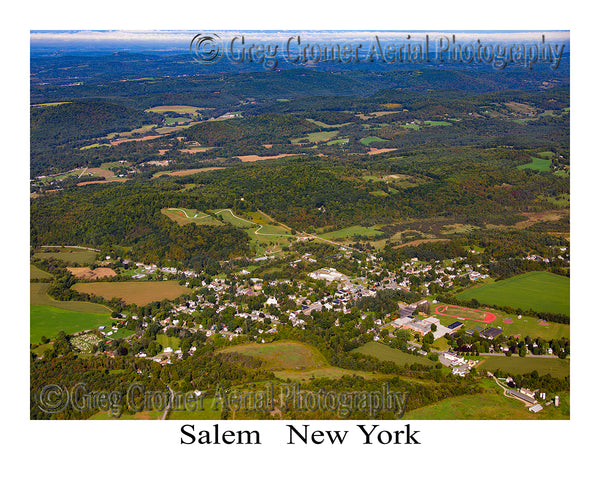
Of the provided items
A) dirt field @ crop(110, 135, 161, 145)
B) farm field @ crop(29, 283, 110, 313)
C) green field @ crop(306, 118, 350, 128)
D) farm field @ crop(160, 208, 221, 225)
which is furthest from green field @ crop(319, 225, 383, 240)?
green field @ crop(306, 118, 350, 128)

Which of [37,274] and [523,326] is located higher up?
[37,274]

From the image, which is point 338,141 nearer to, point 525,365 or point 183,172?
point 183,172

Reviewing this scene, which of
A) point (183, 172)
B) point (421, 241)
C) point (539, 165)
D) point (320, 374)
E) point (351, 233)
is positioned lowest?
point (320, 374)

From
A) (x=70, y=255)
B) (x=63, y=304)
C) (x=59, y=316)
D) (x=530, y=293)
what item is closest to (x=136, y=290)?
(x=63, y=304)

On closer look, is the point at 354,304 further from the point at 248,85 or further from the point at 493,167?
the point at 248,85

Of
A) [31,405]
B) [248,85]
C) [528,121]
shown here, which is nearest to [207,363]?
[31,405]
